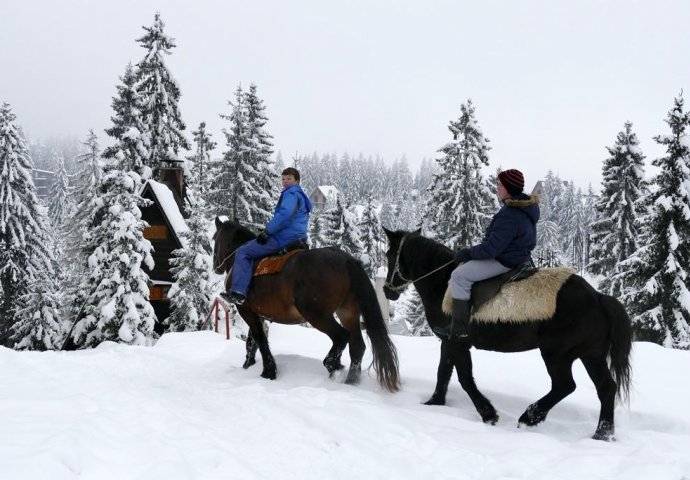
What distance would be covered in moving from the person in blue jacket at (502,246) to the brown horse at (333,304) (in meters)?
1.23

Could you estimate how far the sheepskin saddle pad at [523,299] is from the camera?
5.42 m

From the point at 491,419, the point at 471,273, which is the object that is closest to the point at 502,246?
the point at 471,273

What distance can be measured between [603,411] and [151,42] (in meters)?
35.2

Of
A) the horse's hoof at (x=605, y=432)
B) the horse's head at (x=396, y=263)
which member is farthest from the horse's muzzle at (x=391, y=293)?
the horse's hoof at (x=605, y=432)

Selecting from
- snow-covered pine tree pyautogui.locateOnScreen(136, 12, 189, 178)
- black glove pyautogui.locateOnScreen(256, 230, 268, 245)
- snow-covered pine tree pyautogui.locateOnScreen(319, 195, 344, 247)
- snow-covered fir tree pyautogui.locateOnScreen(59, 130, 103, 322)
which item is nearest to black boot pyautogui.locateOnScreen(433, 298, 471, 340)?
black glove pyautogui.locateOnScreen(256, 230, 268, 245)

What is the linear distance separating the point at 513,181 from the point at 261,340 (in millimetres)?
4491

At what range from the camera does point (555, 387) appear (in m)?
5.49

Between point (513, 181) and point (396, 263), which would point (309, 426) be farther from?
point (513, 181)

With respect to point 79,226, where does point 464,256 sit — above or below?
below

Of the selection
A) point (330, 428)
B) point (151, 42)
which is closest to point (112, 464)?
point (330, 428)

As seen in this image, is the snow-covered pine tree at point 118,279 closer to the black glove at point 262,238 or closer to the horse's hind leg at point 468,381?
the black glove at point 262,238

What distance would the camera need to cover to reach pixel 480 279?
582 centimetres

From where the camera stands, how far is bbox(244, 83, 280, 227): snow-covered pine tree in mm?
31922

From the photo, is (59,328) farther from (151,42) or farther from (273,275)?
(273,275)
